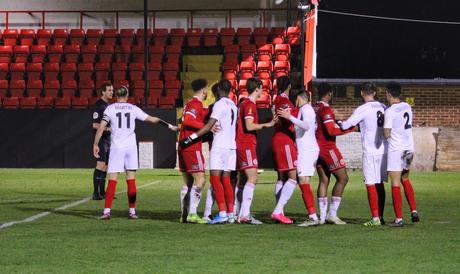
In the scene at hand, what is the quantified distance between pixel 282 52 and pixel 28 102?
8.75 metres

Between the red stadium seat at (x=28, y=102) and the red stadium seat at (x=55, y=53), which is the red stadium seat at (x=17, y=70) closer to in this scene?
the red stadium seat at (x=55, y=53)

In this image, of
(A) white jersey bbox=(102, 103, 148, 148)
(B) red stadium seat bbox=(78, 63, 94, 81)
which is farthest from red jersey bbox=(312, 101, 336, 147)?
(B) red stadium seat bbox=(78, 63, 94, 81)

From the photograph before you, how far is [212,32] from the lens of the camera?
3772 cm

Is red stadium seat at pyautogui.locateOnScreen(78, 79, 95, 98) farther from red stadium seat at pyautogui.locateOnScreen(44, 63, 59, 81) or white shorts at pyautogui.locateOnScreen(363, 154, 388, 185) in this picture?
white shorts at pyautogui.locateOnScreen(363, 154, 388, 185)

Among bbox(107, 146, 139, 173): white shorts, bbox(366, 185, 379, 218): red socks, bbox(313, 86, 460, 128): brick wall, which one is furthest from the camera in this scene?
bbox(313, 86, 460, 128): brick wall

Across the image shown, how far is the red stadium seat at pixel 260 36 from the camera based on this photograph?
36.9 meters

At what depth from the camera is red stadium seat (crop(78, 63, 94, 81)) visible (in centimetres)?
3628

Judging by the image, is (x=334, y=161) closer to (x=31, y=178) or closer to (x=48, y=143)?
(x=31, y=178)

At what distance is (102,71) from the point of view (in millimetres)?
36188

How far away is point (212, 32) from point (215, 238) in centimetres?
2556

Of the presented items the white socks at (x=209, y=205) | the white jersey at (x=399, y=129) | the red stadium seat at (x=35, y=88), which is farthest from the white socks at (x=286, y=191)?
the red stadium seat at (x=35, y=88)

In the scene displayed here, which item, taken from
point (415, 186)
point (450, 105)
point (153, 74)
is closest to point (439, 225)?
point (415, 186)

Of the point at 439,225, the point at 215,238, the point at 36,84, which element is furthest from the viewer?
the point at 36,84

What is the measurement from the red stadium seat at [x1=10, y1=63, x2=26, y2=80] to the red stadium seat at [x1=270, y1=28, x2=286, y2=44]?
875 centimetres
